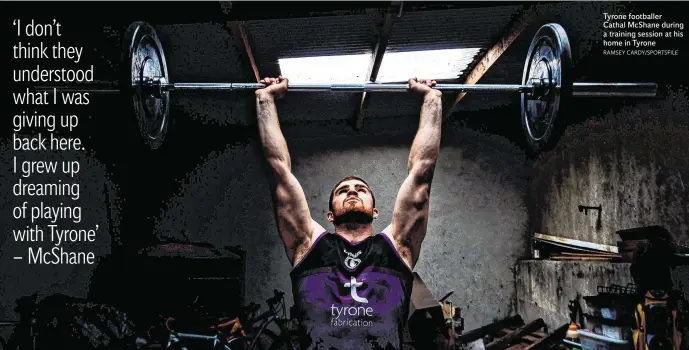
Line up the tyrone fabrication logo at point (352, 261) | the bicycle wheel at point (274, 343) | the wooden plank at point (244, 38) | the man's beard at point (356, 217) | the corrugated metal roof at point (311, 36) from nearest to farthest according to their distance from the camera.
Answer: the tyrone fabrication logo at point (352, 261), the man's beard at point (356, 217), the wooden plank at point (244, 38), the corrugated metal roof at point (311, 36), the bicycle wheel at point (274, 343)

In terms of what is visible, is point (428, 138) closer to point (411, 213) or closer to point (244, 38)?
point (411, 213)

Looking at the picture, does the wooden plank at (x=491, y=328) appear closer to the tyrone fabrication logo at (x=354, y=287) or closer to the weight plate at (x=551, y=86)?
the weight plate at (x=551, y=86)

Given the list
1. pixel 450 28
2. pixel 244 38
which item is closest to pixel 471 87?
pixel 450 28

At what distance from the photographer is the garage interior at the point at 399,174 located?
10.6 feet

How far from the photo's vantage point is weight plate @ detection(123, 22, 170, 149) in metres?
2.39

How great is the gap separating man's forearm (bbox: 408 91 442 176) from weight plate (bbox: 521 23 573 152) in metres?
0.48

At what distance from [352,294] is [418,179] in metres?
0.58

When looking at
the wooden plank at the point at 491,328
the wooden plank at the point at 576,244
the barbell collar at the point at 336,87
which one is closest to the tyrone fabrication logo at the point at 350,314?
the barbell collar at the point at 336,87

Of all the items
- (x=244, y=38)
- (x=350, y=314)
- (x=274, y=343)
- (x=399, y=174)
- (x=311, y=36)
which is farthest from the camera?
(x=399, y=174)

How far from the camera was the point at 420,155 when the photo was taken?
2588 millimetres

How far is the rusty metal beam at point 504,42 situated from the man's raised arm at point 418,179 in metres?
1.29

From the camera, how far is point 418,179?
260 centimetres

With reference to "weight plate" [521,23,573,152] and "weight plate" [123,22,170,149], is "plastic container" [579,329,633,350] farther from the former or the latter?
"weight plate" [123,22,170,149]

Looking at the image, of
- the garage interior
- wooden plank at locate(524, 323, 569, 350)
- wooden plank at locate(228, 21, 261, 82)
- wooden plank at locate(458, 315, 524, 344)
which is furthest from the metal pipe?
wooden plank at locate(458, 315, 524, 344)
